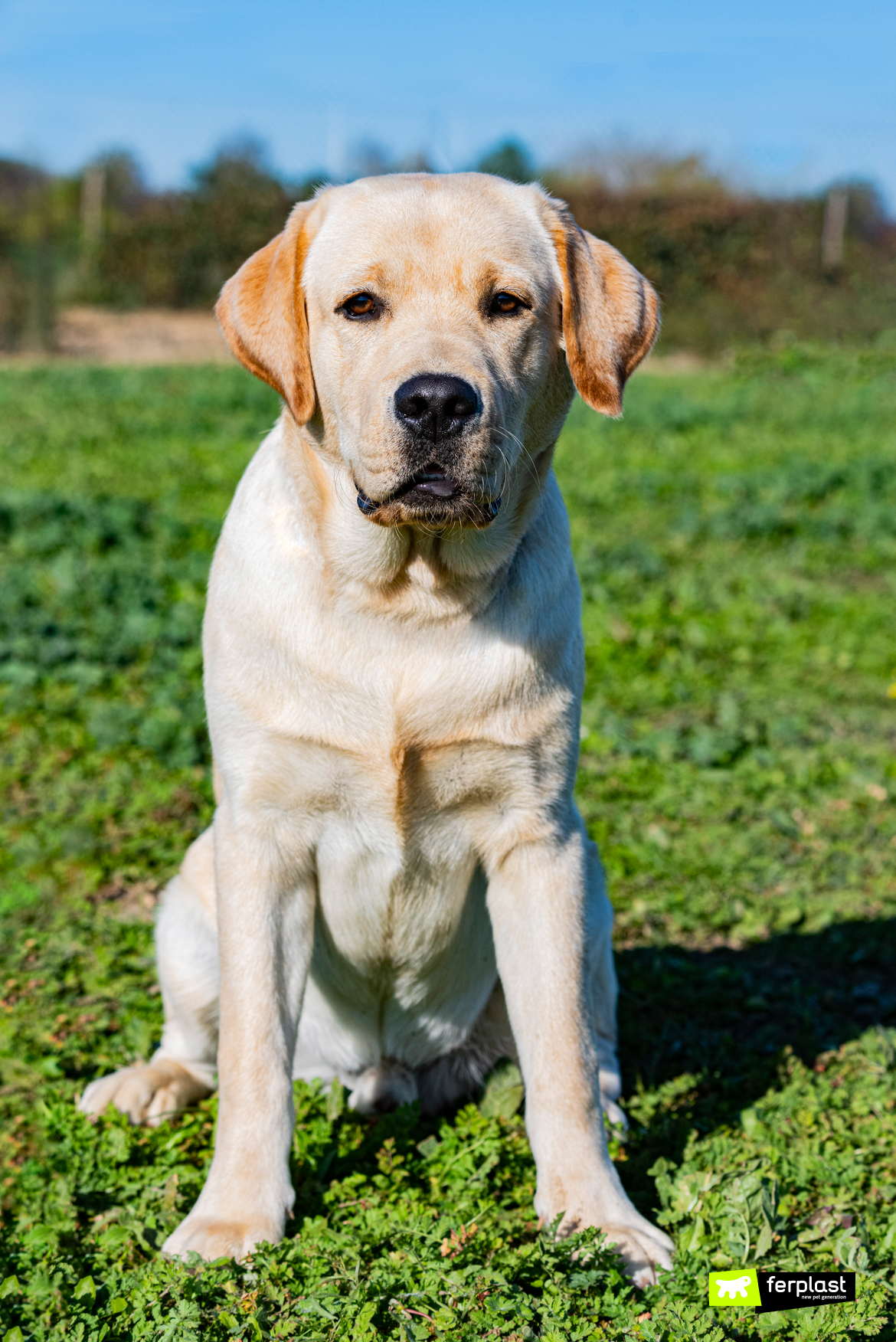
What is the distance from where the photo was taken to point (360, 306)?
8.18 feet

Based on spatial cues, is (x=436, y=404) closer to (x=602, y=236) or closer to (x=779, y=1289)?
(x=779, y=1289)

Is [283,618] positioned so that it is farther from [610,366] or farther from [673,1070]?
[673,1070]

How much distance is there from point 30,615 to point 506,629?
3621 mm

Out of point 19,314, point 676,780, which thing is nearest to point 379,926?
point 676,780

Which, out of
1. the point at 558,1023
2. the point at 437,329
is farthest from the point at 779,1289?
the point at 437,329

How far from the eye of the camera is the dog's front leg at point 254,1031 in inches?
95.3

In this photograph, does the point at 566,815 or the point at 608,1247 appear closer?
the point at 608,1247

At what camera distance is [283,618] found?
8.24 ft

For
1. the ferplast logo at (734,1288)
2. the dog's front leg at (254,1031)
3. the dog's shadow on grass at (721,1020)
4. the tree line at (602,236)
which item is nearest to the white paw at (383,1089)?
the dog's shadow on grass at (721,1020)

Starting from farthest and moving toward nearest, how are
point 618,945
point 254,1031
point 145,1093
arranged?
point 618,945 < point 145,1093 < point 254,1031

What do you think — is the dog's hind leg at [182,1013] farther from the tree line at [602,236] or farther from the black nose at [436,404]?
Answer: the tree line at [602,236]

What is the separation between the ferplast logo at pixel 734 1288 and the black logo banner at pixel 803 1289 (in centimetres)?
1

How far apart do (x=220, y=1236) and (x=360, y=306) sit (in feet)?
5.88

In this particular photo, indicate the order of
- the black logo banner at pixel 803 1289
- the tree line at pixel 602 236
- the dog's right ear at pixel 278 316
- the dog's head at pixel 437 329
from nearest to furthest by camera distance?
the black logo banner at pixel 803 1289 < the dog's head at pixel 437 329 < the dog's right ear at pixel 278 316 < the tree line at pixel 602 236
